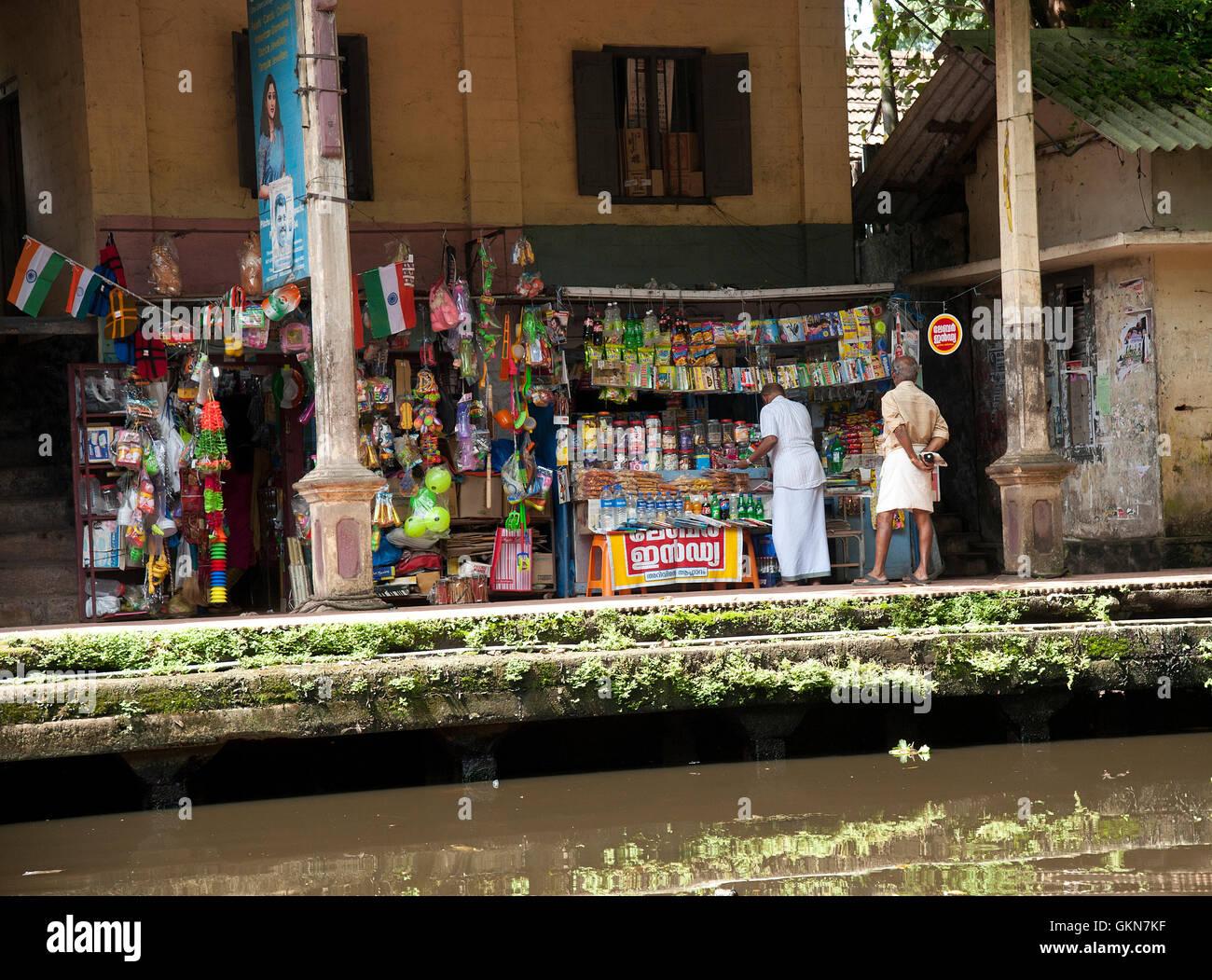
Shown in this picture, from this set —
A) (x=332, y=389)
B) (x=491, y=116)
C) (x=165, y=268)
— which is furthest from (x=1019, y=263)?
(x=165, y=268)

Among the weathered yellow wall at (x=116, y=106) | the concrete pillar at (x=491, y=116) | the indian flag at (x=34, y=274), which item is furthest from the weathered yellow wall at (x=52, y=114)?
the concrete pillar at (x=491, y=116)

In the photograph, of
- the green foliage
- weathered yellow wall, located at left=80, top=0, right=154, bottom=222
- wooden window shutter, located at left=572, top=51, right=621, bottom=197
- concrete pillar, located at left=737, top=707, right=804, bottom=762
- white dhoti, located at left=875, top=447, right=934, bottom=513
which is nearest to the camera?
concrete pillar, located at left=737, top=707, right=804, bottom=762

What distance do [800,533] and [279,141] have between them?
5.11 meters

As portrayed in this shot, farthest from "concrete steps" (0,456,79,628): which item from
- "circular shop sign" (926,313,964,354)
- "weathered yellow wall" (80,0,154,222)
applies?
"circular shop sign" (926,313,964,354)

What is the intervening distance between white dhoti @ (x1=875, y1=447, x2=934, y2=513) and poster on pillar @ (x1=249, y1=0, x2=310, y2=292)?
437 centimetres

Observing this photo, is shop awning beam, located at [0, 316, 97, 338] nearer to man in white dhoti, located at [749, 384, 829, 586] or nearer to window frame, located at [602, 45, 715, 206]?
window frame, located at [602, 45, 715, 206]

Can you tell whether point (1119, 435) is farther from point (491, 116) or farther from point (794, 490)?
point (491, 116)

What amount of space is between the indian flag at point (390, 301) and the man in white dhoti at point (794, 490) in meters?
3.02

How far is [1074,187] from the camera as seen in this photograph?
13.0 meters

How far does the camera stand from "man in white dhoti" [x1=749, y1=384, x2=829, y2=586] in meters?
11.9

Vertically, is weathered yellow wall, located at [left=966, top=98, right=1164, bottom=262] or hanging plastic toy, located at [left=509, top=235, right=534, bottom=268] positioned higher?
weathered yellow wall, located at [left=966, top=98, right=1164, bottom=262]

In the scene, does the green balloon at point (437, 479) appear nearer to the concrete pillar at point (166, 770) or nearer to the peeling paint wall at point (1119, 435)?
the concrete pillar at point (166, 770)

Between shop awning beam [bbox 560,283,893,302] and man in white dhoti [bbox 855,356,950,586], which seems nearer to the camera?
man in white dhoti [bbox 855,356,950,586]

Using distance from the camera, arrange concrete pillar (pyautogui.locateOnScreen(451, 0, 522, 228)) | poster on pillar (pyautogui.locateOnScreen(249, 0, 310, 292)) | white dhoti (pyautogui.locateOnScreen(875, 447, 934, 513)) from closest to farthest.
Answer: poster on pillar (pyautogui.locateOnScreen(249, 0, 310, 292)), white dhoti (pyautogui.locateOnScreen(875, 447, 934, 513)), concrete pillar (pyautogui.locateOnScreen(451, 0, 522, 228))
